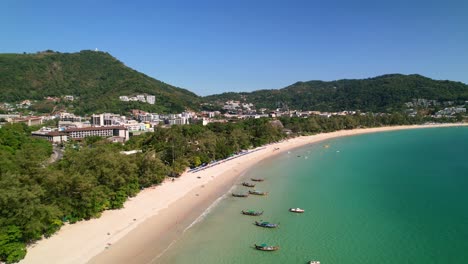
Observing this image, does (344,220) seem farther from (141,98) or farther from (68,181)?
(141,98)

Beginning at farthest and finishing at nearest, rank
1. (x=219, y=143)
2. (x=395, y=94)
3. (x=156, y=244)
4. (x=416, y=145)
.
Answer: (x=395, y=94)
(x=416, y=145)
(x=219, y=143)
(x=156, y=244)

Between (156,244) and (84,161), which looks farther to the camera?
(84,161)

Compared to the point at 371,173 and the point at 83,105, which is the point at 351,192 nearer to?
the point at 371,173

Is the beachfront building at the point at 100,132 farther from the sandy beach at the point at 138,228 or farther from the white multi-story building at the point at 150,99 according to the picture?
the white multi-story building at the point at 150,99

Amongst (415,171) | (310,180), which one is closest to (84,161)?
(310,180)

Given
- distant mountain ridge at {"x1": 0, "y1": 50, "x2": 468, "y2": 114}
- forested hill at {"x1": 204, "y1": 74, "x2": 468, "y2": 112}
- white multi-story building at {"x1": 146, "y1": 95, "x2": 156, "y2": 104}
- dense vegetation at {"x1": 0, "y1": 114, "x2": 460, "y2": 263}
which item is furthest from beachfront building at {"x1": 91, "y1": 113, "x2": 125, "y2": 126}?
forested hill at {"x1": 204, "y1": 74, "x2": 468, "y2": 112}

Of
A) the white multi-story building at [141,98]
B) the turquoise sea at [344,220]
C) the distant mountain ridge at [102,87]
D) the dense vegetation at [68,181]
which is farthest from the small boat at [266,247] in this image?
the white multi-story building at [141,98]

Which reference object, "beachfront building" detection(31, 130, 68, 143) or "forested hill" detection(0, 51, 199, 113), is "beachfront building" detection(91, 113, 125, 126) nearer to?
"beachfront building" detection(31, 130, 68, 143)
